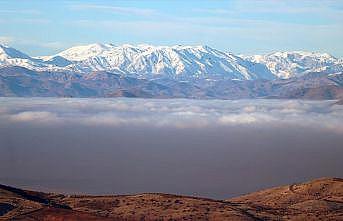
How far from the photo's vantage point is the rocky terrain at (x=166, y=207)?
68.1m

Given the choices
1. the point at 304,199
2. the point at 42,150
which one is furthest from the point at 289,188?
the point at 42,150

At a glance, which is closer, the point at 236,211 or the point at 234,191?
the point at 236,211

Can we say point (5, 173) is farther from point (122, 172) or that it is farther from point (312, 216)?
point (312, 216)

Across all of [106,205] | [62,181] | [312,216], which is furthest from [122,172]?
[312,216]

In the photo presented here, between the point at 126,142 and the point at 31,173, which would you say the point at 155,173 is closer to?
the point at 31,173

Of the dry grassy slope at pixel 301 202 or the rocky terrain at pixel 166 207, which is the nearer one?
the rocky terrain at pixel 166 207

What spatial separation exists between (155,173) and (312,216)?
63208mm

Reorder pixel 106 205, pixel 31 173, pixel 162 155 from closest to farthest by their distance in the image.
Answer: pixel 106 205
pixel 31 173
pixel 162 155

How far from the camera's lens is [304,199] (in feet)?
272

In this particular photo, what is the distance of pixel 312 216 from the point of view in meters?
70.2

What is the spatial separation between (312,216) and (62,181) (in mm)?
58847

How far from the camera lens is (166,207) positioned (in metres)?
74.6

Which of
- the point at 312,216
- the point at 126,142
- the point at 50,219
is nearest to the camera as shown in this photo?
the point at 50,219

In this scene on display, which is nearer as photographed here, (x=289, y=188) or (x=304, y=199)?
→ (x=304, y=199)
